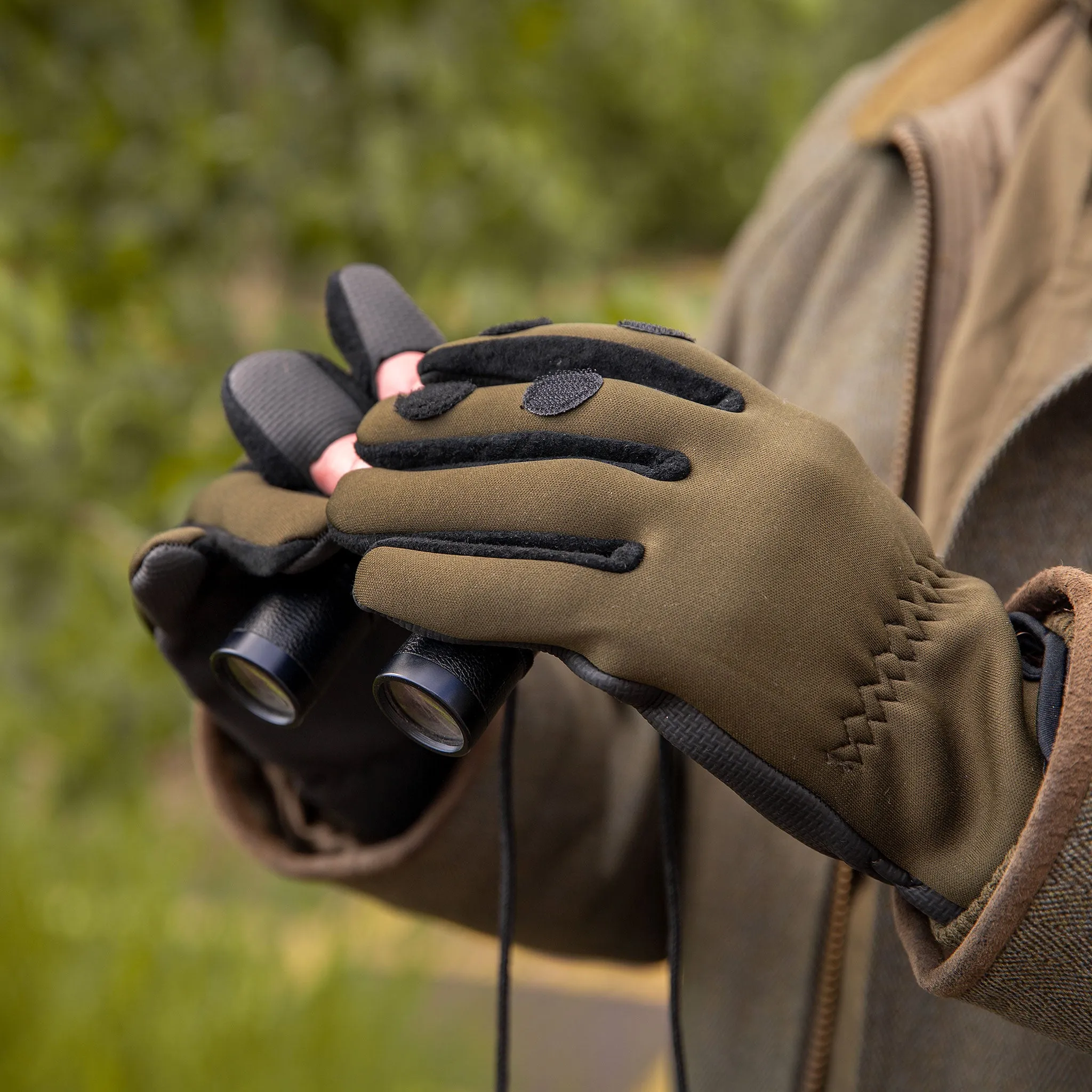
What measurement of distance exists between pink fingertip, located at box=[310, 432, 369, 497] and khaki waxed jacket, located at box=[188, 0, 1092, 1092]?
286mm

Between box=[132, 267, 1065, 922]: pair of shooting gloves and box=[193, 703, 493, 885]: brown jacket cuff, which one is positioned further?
box=[193, 703, 493, 885]: brown jacket cuff

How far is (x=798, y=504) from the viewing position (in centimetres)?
51

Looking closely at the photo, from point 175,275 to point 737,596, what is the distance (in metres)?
1.27

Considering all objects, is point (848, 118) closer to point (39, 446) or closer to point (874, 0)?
point (39, 446)

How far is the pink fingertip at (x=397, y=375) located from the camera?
25.0 inches

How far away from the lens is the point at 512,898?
68cm

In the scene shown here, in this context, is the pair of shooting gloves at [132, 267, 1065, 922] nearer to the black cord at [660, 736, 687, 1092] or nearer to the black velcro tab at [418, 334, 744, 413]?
the black velcro tab at [418, 334, 744, 413]

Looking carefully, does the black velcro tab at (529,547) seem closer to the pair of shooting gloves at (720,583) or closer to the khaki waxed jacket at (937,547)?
the pair of shooting gloves at (720,583)

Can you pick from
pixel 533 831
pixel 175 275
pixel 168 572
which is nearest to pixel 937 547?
pixel 533 831

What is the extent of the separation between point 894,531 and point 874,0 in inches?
168

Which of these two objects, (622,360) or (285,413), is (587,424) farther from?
(285,413)

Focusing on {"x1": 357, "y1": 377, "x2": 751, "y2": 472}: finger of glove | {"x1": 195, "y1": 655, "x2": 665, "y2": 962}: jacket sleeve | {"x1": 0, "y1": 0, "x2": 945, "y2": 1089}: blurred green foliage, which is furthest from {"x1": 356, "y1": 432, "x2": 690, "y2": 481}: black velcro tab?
{"x1": 0, "y1": 0, "x2": 945, "y2": 1089}: blurred green foliage

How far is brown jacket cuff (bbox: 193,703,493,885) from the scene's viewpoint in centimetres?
81

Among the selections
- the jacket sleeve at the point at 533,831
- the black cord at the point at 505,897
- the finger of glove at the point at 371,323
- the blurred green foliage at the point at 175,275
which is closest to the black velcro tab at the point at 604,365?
the finger of glove at the point at 371,323
